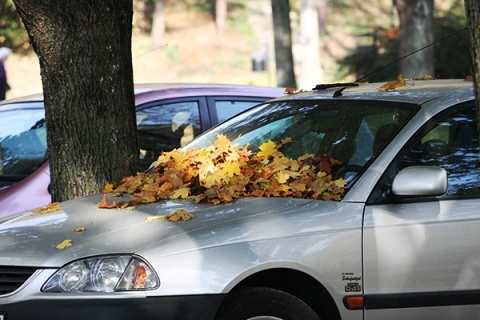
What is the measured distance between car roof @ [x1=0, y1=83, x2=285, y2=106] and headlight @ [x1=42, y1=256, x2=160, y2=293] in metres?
3.72

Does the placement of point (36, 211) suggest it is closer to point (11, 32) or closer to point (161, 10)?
point (11, 32)

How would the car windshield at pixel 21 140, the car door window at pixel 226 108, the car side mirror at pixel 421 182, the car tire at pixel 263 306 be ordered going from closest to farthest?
the car tire at pixel 263 306, the car side mirror at pixel 421 182, the car windshield at pixel 21 140, the car door window at pixel 226 108

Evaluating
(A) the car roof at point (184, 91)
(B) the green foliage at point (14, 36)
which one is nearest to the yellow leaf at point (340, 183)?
(A) the car roof at point (184, 91)

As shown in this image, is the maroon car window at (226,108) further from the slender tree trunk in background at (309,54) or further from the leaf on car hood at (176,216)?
the slender tree trunk in background at (309,54)

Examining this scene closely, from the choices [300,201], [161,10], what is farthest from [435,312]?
[161,10]

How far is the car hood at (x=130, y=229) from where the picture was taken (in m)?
4.36

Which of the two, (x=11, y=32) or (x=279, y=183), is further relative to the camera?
(x=11, y=32)

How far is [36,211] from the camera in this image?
212 inches

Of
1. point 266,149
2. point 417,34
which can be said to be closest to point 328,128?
point 266,149

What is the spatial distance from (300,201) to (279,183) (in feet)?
0.84

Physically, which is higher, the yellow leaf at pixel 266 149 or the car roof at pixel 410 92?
the car roof at pixel 410 92

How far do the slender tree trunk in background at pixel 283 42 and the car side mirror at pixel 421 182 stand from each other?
47.6 feet

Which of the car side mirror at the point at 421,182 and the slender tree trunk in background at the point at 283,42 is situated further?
the slender tree trunk in background at the point at 283,42

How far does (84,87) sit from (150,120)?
1.65 m
